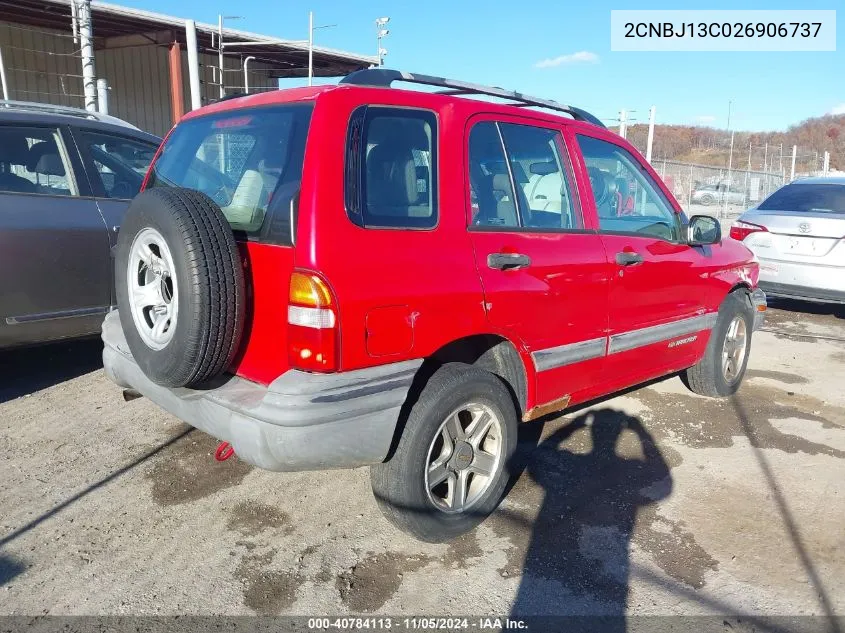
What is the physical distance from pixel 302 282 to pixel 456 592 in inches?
Answer: 52.6

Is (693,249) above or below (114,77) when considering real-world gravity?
below

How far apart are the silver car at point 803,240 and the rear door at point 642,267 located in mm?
3170

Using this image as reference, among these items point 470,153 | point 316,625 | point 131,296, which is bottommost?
point 316,625

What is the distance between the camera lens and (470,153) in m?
2.89

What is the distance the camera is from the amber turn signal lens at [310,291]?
2344mm

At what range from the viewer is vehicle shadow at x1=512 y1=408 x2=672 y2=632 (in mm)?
2545

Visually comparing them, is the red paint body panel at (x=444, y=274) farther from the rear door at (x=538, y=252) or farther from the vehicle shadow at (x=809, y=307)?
the vehicle shadow at (x=809, y=307)

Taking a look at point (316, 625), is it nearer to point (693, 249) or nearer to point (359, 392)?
point (359, 392)

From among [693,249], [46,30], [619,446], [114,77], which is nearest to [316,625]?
[619,446]

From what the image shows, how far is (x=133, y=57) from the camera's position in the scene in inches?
700

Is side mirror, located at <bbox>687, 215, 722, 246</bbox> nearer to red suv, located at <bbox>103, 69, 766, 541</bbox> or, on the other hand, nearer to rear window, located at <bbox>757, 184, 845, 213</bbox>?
red suv, located at <bbox>103, 69, 766, 541</bbox>

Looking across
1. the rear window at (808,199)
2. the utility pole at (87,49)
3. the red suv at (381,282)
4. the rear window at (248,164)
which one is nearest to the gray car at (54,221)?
the red suv at (381,282)

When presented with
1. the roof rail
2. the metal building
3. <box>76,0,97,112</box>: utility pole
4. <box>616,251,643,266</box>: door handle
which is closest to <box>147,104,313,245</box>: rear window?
<box>616,251,643,266</box>: door handle

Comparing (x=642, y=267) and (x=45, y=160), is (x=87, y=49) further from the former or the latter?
(x=642, y=267)
